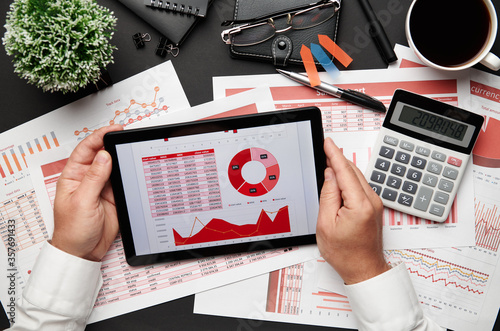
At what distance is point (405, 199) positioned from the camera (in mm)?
696

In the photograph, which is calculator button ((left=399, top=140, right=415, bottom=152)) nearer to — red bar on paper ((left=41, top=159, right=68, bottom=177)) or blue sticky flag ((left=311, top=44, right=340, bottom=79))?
blue sticky flag ((left=311, top=44, right=340, bottom=79))

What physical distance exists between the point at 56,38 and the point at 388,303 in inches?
27.8

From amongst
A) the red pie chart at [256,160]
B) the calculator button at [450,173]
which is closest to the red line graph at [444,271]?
the calculator button at [450,173]

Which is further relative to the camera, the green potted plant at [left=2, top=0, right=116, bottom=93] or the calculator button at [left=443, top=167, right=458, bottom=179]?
the calculator button at [left=443, top=167, right=458, bottom=179]

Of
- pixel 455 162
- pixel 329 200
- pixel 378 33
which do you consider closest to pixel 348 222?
pixel 329 200

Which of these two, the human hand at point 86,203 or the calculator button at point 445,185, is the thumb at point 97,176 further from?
the calculator button at point 445,185

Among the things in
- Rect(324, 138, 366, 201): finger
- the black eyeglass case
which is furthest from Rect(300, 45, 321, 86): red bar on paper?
Rect(324, 138, 366, 201): finger

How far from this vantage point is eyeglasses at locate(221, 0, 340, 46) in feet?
2.27

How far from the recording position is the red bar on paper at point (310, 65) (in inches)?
27.5

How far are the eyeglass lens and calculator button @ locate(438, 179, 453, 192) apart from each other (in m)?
0.38

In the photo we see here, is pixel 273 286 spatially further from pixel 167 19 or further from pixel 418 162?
pixel 167 19

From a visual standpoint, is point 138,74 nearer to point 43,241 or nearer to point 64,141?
point 64,141

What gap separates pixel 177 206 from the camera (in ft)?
2.28

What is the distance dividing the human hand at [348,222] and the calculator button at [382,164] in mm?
53
